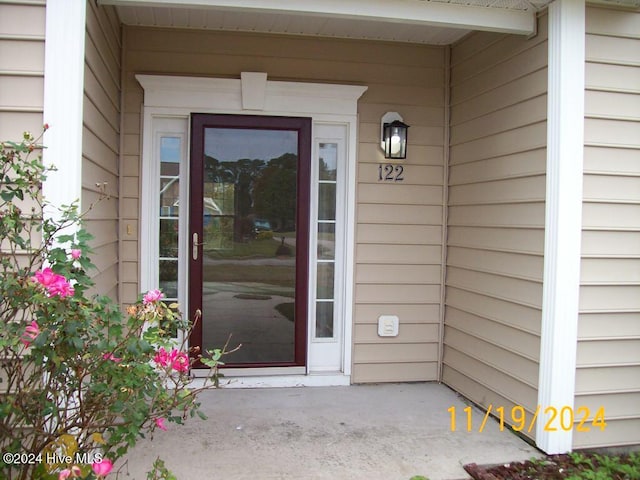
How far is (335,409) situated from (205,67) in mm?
2437

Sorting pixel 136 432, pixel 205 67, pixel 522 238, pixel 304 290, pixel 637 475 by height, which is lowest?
pixel 637 475

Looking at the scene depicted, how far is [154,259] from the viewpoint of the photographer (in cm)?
381

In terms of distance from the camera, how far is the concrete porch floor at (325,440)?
2666 mm

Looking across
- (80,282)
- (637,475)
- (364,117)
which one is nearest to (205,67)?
(364,117)

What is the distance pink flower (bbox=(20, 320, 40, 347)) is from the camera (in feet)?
5.70

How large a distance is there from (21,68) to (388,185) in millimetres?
2437

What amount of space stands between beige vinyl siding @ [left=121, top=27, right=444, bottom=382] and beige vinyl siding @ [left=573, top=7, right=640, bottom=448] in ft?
4.28

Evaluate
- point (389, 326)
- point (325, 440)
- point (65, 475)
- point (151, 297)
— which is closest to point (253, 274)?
Result: point (389, 326)

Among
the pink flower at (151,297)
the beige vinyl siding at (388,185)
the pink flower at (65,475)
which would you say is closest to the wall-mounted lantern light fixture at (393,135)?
the beige vinyl siding at (388,185)

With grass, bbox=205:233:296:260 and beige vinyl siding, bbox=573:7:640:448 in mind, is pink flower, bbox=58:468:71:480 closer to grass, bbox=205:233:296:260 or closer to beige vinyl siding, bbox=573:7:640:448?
grass, bbox=205:233:296:260

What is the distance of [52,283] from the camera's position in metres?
1.75

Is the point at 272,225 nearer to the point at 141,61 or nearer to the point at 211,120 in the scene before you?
the point at 211,120

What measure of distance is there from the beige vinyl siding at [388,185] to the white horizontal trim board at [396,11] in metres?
1.03

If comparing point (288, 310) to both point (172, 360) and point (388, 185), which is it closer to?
point (388, 185)
